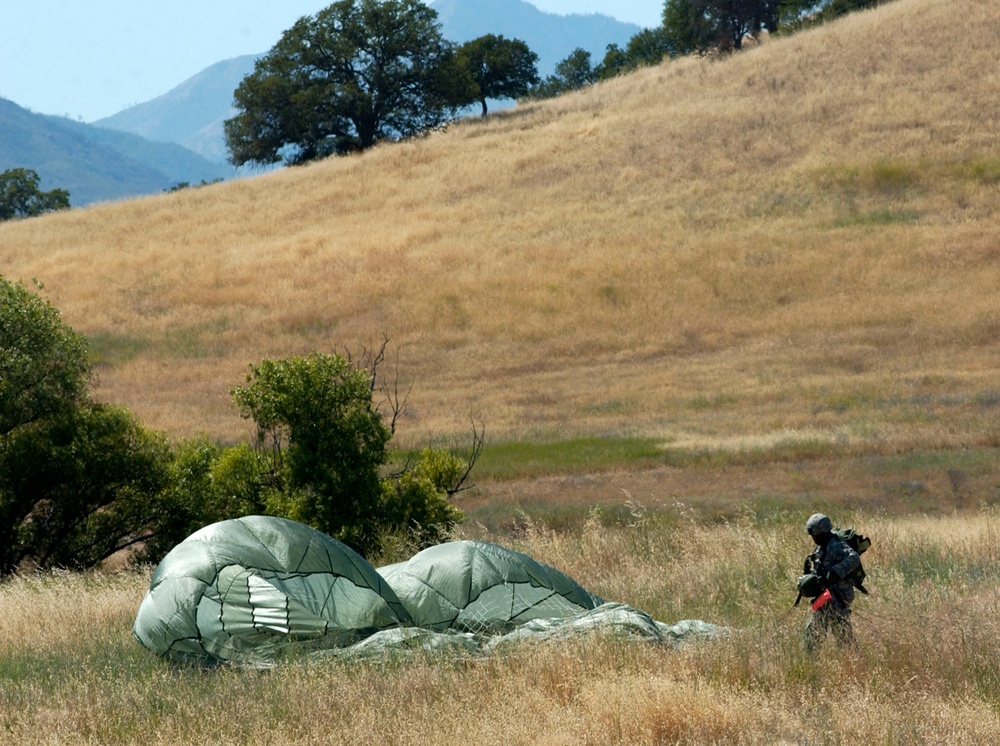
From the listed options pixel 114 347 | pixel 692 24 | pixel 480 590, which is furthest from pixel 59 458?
pixel 692 24

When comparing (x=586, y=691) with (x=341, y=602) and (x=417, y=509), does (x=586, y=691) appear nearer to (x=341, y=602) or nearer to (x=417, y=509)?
(x=341, y=602)

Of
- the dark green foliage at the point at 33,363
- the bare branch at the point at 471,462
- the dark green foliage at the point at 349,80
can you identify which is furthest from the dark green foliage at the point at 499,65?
the dark green foliage at the point at 33,363

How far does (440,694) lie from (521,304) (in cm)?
3503

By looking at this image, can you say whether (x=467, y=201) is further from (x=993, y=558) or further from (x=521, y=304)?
(x=993, y=558)

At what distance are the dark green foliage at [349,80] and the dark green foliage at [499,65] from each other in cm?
774

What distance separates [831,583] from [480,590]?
3.06 meters

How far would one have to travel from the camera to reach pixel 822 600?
7.37m

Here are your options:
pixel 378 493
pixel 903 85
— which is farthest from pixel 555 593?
pixel 903 85

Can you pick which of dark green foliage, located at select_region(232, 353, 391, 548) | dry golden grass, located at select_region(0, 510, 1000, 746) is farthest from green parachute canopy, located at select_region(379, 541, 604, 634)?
dark green foliage, located at select_region(232, 353, 391, 548)

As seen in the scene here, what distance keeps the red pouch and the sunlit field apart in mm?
307

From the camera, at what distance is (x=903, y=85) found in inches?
2224

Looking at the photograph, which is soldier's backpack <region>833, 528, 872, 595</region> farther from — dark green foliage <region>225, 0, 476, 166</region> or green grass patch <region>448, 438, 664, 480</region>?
dark green foliage <region>225, 0, 476, 166</region>

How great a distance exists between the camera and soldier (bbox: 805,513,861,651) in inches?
284

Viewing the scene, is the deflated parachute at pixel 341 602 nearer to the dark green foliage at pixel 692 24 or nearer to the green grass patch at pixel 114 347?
the green grass patch at pixel 114 347
